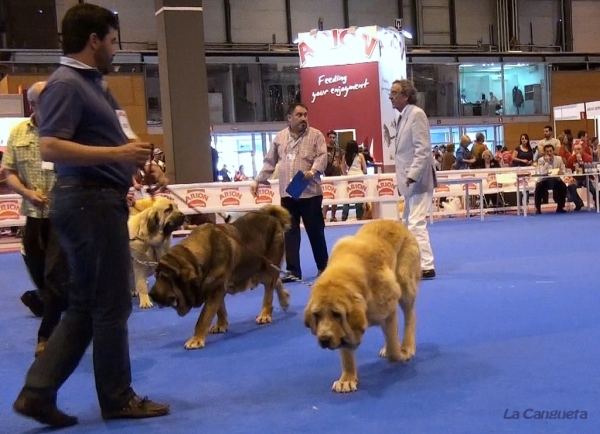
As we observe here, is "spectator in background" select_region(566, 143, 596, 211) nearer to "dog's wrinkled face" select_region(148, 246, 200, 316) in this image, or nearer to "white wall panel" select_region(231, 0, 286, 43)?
"dog's wrinkled face" select_region(148, 246, 200, 316)

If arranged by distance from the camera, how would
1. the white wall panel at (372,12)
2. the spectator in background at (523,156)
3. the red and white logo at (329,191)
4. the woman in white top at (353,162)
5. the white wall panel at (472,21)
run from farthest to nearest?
the white wall panel at (472,21), the white wall panel at (372,12), the spectator in background at (523,156), the woman in white top at (353,162), the red and white logo at (329,191)

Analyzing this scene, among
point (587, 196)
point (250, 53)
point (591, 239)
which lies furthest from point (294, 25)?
point (591, 239)

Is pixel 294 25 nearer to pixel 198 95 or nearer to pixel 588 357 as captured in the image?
pixel 198 95

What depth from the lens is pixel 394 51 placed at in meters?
14.8

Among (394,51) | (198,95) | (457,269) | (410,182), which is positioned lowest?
(457,269)

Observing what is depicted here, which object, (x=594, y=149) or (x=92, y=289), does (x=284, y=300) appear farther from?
(x=594, y=149)

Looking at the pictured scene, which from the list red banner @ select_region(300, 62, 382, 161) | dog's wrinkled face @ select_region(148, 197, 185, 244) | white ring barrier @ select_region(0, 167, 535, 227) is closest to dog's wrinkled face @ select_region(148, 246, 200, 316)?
dog's wrinkled face @ select_region(148, 197, 185, 244)

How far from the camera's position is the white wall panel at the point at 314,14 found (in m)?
24.6

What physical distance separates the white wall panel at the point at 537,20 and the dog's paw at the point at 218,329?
81.5ft

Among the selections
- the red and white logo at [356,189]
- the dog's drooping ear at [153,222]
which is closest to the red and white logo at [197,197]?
the red and white logo at [356,189]

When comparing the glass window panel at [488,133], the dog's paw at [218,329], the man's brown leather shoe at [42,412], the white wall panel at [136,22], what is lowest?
the dog's paw at [218,329]

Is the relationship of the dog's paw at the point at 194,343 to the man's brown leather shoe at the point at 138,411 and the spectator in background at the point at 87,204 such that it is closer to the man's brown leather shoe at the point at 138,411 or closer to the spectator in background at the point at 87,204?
the man's brown leather shoe at the point at 138,411

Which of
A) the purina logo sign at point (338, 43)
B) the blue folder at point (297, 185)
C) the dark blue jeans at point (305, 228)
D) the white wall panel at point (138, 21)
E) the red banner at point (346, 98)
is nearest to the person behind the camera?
the blue folder at point (297, 185)

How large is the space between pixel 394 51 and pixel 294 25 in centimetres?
1055
